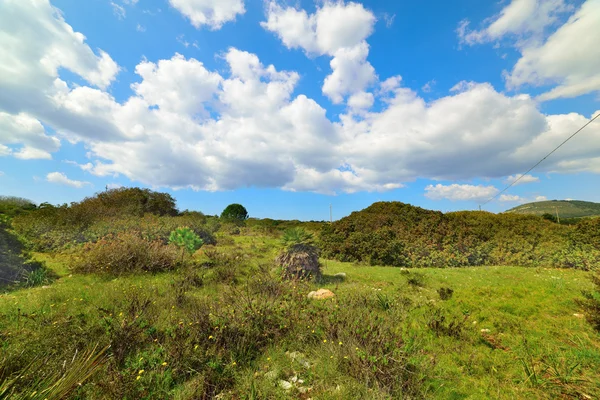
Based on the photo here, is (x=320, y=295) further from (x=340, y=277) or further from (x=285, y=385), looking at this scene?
(x=285, y=385)

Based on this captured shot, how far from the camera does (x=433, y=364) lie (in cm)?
364

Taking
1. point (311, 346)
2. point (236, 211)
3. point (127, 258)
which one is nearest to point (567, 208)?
point (236, 211)

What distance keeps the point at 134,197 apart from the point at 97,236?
1061 centimetres

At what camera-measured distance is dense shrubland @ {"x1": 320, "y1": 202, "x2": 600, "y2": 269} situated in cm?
1333

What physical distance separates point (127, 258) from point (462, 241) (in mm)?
15768

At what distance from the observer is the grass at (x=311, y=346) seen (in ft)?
10.3

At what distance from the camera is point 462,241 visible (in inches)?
587

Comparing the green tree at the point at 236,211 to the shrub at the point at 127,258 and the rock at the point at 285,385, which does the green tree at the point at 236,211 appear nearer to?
the shrub at the point at 127,258

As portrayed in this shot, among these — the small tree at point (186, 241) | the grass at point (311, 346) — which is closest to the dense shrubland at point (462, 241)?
the small tree at point (186, 241)

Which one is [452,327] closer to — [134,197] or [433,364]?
[433,364]

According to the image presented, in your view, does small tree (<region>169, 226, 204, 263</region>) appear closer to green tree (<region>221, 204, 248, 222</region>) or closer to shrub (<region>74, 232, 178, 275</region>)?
shrub (<region>74, 232, 178, 275</region>)

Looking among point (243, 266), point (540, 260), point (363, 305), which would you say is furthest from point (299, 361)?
point (540, 260)

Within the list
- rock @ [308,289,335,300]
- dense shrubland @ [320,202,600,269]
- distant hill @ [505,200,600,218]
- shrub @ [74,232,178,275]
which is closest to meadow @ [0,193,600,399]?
rock @ [308,289,335,300]

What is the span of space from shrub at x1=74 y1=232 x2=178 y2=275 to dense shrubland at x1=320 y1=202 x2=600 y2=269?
8.94 m
